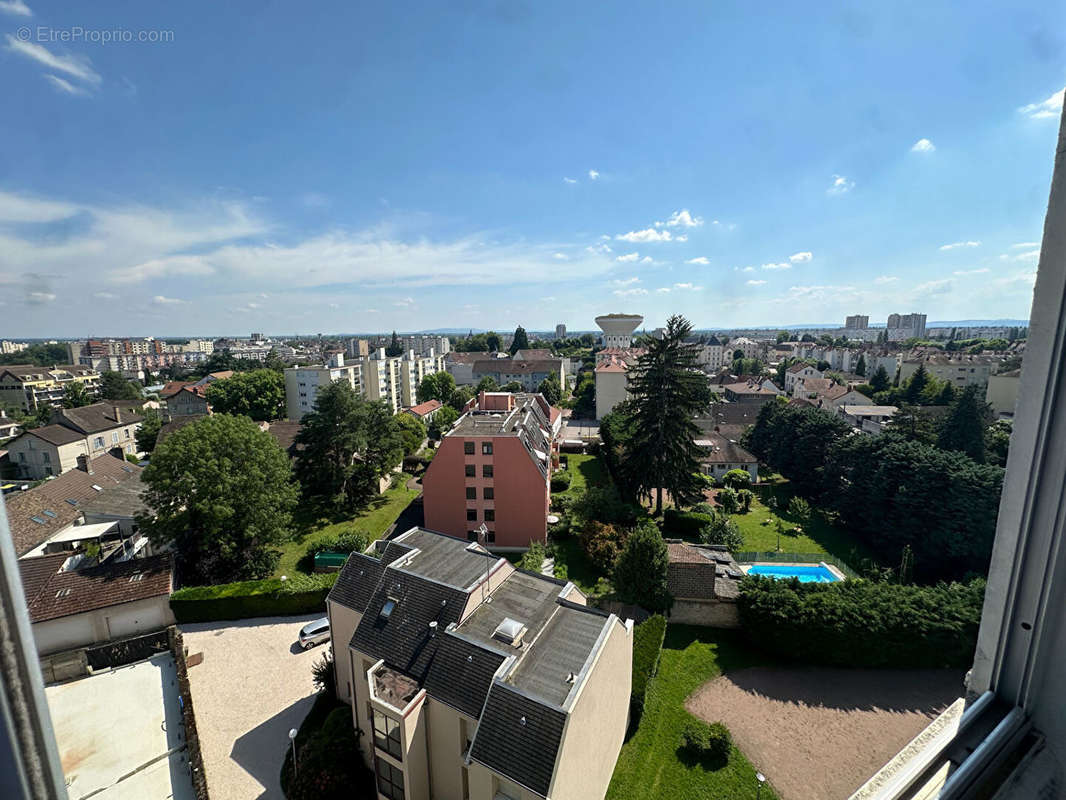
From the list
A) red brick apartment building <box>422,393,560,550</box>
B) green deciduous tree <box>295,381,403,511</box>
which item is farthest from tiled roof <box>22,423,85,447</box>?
red brick apartment building <box>422,393,560,550</box>

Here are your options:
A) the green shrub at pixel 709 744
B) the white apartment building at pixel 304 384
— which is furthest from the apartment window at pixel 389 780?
the white apartment building at pixel 304 384

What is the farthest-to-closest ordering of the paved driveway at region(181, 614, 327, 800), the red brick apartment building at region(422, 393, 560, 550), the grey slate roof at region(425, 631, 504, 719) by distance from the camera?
the red brick apartment building at region(422, 393, 560, 550) → the paved driveway at region(181, 614, 327, 800) → the grey slate roof at region(425, 631, 504, 719)

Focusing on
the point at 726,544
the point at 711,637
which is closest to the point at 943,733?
the point at 711,637

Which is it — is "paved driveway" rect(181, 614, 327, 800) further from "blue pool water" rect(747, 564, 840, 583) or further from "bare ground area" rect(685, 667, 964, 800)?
"blue pool water" rect(747, 564, 840, 583)

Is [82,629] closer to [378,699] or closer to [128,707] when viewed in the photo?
[128,707]

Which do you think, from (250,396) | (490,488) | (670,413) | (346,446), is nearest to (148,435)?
(250,396)
